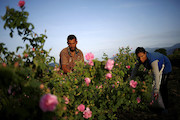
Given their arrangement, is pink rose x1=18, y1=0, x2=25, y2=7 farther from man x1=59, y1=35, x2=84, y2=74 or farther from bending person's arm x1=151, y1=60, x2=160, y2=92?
bending person's arm x1=151, y1=60, x2=160, y2=92

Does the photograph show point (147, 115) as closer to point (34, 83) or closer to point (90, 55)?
point (90, 55)

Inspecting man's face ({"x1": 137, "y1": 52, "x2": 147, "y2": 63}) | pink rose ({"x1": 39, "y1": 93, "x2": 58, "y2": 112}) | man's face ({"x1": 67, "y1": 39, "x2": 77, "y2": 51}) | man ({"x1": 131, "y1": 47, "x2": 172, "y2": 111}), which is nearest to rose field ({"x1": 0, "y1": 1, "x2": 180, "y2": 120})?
pink rose ({"x1": 39, "y1": 93, "x2": 58, "y2": 112})

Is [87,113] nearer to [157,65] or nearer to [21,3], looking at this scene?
[157,65]

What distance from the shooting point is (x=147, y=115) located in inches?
103

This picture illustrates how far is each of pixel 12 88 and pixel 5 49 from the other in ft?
1.70

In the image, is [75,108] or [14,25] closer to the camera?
[14,25]

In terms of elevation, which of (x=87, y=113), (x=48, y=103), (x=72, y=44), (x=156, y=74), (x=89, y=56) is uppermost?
(x=72, y=44)

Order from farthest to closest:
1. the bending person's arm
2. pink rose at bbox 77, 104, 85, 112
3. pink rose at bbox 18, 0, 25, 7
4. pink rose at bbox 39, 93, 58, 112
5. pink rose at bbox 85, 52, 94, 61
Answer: the bending person's arm, pink rose at bbox 77, 104, 85, 112, pink rose at bbox 85, 52, 94, 61, pink rose at bbox 18, 0, 25, 7, pink rose at bbox 39, 93, 58, 112

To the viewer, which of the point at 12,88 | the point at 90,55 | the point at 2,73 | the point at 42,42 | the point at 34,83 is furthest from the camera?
the point at 90,55

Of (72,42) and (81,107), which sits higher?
(72,42)

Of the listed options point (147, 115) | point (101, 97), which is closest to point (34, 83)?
point (101, 97)

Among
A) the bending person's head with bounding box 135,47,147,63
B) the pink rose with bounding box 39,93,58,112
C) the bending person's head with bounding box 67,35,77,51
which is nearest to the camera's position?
the pink rose with bounding box 39,93,58,112

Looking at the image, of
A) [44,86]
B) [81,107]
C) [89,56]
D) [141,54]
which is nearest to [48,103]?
[44,86]

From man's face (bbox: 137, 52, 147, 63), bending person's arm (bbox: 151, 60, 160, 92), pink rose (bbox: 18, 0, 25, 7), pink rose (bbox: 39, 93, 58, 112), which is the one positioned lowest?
bending person's arm (bbox: 151, 60, 160, 92)
